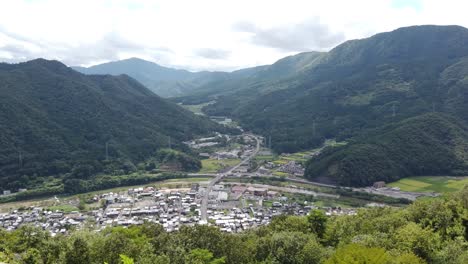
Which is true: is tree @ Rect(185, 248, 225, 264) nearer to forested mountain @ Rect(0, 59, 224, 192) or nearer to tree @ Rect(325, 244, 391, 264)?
tree @ Rect(325, 244, 391, 264)

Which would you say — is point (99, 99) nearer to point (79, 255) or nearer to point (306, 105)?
point (306, 105)

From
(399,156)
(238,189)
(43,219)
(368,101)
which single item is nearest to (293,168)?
(238,189)

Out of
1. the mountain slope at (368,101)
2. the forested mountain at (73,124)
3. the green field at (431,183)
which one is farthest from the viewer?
the mountain slope at (368,101)

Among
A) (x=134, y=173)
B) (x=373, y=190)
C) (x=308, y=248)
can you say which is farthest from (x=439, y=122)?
(x=308, y=248)

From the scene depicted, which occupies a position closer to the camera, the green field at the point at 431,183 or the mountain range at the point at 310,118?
the green field at the point at 431,183

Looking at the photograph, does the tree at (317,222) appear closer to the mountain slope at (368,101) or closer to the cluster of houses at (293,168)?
the cluster of houses at (293,168)

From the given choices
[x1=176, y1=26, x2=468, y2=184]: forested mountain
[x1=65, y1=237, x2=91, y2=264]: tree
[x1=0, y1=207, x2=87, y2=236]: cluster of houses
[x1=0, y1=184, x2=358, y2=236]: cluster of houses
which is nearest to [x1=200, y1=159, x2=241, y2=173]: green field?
[x1=0, y1=184, x2=358, y2=236]: cluster of houses

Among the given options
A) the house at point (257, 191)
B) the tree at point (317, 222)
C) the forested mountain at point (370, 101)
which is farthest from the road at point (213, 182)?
the tree at point (317, 222)
